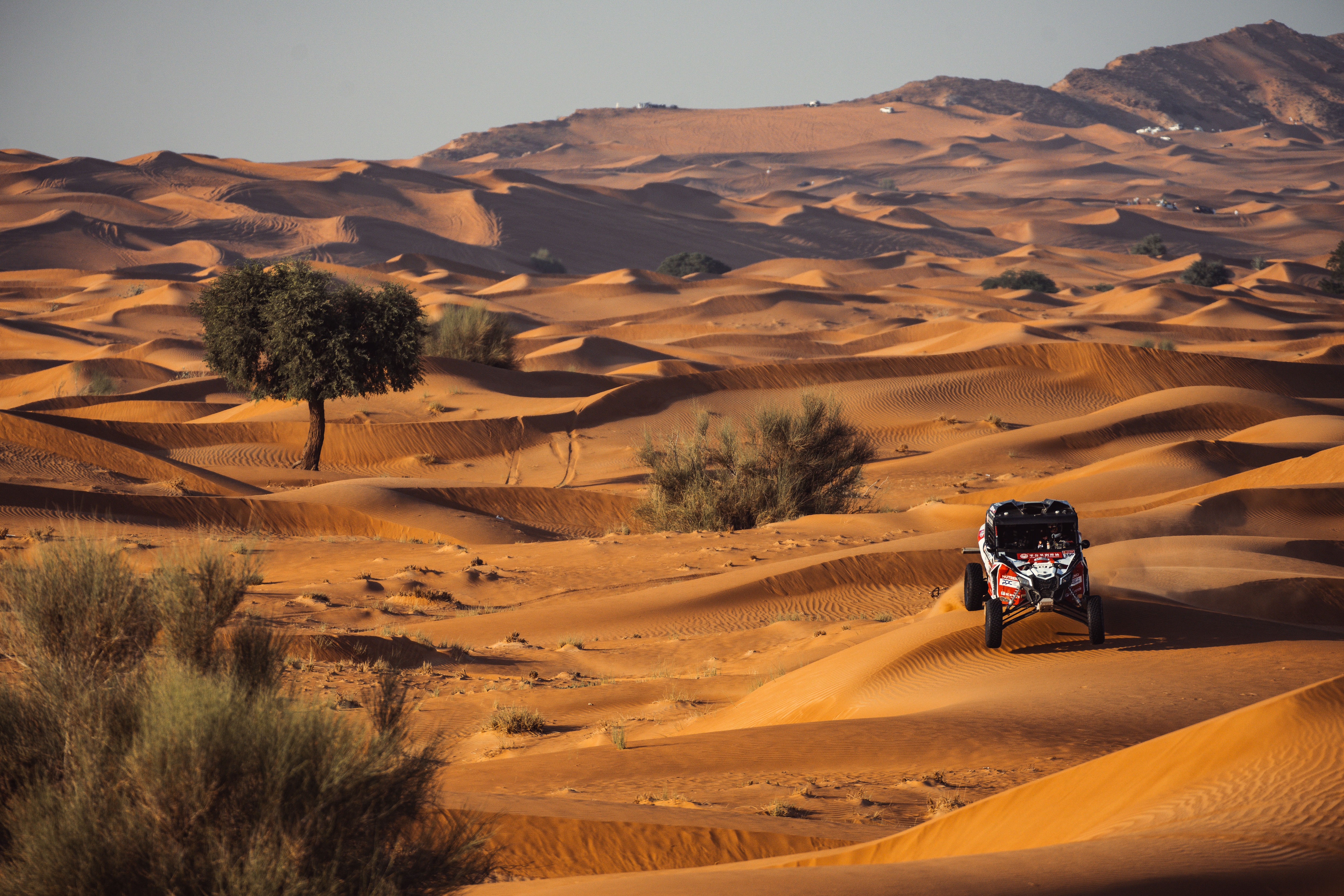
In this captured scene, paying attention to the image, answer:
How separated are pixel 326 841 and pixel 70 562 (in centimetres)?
335

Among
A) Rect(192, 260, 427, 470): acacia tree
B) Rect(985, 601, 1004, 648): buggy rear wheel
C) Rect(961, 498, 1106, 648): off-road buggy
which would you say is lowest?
Rect(985, 601, 1004, 648): buggy rear wheel

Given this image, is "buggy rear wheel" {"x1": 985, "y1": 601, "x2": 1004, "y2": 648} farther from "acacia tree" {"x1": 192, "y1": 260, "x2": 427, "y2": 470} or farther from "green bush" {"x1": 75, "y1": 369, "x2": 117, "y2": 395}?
"green bush" {"x1": 75, "y1": 369, "x2": 117, "y2": 395}

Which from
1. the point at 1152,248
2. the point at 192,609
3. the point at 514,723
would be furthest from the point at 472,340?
the point at 1152,248

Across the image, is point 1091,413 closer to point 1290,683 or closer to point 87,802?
point 1290,683

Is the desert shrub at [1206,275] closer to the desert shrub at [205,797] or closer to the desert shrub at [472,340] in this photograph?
the desert shrub at [472,340]

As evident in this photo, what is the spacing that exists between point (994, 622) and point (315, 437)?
746 inches

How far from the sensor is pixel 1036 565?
9266 mm

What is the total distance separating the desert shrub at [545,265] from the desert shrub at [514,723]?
2887 inches

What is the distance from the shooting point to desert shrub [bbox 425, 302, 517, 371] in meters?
38.6

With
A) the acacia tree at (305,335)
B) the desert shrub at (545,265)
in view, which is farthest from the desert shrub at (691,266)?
the acacia tree at (305,335)

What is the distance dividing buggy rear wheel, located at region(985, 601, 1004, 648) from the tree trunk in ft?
59.8

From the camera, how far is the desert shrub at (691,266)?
77.2 meters

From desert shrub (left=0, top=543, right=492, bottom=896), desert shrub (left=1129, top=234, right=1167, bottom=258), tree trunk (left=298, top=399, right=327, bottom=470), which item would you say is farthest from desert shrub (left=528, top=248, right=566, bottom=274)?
desert shrub (left=0, top=543, right=492, bottom=896)

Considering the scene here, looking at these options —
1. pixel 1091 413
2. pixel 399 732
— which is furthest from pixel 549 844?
pixel 1091 413
